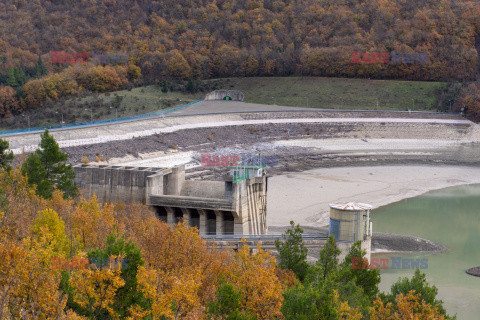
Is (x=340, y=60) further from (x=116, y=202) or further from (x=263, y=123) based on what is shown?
(x=116, y=202)

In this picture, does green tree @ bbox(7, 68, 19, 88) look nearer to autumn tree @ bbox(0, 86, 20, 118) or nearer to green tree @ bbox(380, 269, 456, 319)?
autumn tree @ bbox(0, 86, 20, 118)

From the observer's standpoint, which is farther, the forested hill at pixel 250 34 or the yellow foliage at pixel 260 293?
the forested hill at pixel 250 34

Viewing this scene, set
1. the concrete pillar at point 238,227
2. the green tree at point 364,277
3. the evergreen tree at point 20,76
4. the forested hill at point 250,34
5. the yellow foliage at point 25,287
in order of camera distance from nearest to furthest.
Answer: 1. the yellow foliage at point 25,287
2. the green tree at point 364,277
3. the concrete pillar at point 238,227
4. the evergreen tree at point 20,76
5. the forested hill at point 250,34

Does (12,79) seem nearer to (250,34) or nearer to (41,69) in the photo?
(41,69)

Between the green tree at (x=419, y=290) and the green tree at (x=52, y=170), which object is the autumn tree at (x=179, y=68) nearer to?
the green tree at (x=52, y=170)

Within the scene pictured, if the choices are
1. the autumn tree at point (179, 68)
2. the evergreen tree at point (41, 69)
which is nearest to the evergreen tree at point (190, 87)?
the autumn tree at point (179, 68)

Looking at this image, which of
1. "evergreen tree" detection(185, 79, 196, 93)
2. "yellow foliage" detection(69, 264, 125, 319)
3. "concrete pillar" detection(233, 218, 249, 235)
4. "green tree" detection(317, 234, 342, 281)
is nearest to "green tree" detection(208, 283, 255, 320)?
"yellow foliage" detection(69, 264, 125, 319)

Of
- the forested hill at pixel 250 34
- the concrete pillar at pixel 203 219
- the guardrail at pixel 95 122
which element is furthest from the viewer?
the forested hill at pixel 250 34

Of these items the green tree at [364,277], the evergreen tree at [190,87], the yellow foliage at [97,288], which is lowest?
the green tree at [364,277]

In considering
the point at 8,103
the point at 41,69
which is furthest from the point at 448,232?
Answer: the point at 41,69
